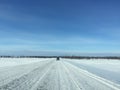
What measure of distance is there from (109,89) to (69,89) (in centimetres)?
176

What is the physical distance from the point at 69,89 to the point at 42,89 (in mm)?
1170

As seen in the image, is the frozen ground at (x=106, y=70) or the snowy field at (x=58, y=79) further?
the frozen ground at (x=106, y=70)

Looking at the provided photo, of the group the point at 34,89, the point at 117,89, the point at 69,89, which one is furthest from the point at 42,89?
the point at 117,89

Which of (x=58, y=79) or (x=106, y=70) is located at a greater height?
(x=106, y=70)

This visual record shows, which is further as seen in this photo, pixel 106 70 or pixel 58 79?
pixel 106 70

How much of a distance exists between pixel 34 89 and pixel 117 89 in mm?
3602

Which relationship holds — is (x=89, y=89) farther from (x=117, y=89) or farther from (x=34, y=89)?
(x=34, y=89)

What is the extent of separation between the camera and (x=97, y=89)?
952cm

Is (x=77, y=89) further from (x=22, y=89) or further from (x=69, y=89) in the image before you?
(x=22, y=89)

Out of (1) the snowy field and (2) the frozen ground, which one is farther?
(2) the frozen ground

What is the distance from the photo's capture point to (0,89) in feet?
29.0

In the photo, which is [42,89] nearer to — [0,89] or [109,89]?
[0,89]

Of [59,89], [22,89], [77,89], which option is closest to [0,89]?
[22,89]

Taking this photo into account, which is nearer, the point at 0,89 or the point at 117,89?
the point at 0,89
